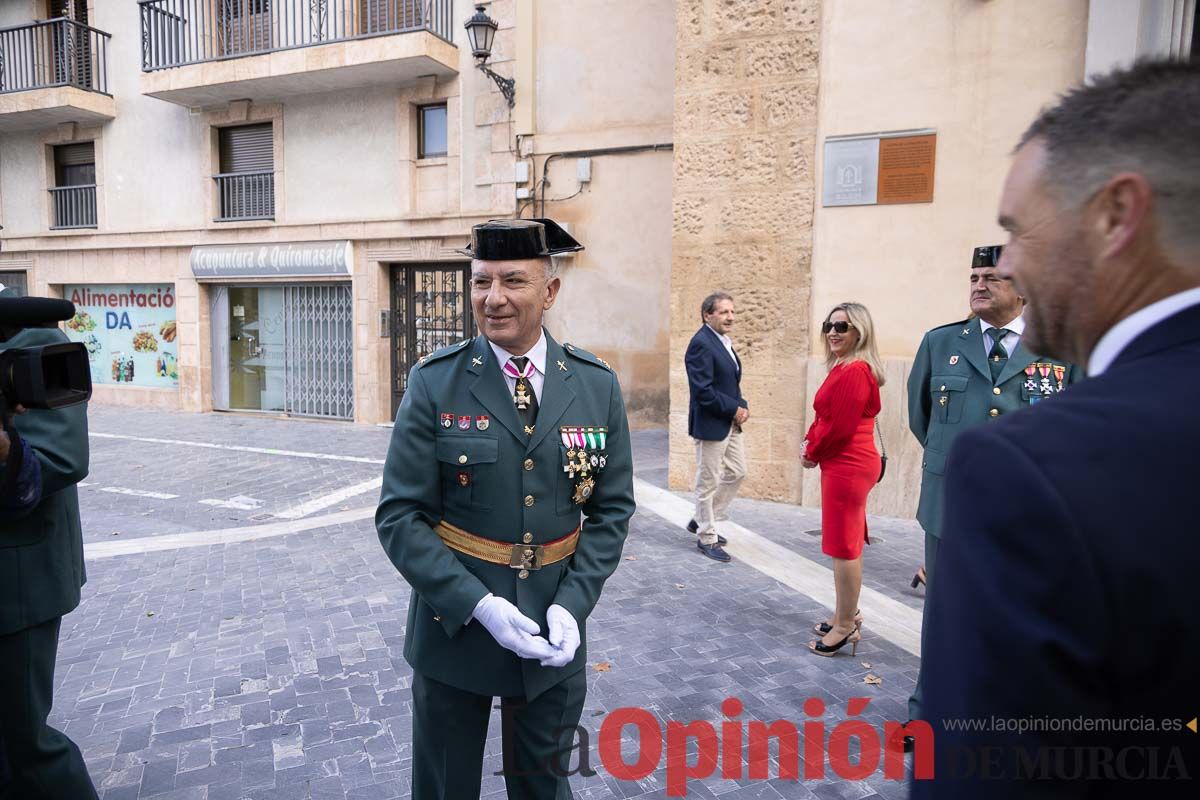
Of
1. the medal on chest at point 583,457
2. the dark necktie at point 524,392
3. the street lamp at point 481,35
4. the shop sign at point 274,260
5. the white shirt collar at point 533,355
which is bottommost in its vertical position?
the medal on chest at point 583,457

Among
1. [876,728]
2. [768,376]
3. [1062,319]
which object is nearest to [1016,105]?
[768,376]

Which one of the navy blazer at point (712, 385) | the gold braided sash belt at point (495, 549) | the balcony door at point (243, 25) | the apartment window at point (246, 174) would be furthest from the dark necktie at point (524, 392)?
the balcony door at point (243, 25)

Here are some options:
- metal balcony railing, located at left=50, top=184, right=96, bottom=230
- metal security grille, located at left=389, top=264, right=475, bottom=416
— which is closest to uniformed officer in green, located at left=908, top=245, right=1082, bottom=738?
metal security grille, located at left=389, top=264, right=475, bottom=416

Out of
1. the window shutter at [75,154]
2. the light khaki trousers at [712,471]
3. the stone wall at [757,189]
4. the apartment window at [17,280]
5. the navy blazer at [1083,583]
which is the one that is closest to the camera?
the navy blazer at [1083,583]

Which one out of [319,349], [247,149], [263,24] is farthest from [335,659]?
[263,24]

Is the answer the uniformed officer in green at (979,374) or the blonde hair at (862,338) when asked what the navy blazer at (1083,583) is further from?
the blonde hair at (862,338)

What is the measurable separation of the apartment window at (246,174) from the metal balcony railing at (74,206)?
11.0 feet

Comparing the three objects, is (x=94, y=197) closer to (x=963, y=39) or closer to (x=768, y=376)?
(x=768, y=376)

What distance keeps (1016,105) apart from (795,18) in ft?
6.96

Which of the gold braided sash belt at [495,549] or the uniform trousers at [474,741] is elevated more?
the gold braided sash belt at [495,549]

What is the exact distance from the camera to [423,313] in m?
13.1

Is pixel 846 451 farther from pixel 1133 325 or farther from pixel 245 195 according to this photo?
pixel 245 195

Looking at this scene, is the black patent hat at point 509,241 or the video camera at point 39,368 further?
the black patent hat at point 509,241

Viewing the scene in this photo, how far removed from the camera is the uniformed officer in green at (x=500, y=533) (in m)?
2.03
